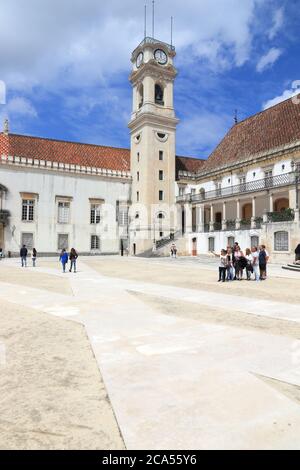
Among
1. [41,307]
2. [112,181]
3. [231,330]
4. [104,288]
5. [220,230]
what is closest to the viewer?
[231,330]

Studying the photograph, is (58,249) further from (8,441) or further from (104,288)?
(8,441)

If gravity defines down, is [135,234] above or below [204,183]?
below

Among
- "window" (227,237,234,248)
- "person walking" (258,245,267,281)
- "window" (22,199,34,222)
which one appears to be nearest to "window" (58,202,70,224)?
"window" (22,199,34,222)

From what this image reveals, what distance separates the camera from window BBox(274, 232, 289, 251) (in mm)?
25153

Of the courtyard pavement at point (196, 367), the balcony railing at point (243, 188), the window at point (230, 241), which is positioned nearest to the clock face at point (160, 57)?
the balcony railing at point (243, 188)

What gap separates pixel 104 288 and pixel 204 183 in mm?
33490

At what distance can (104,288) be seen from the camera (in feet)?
39.1

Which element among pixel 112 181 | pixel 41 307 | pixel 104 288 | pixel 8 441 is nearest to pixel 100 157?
pixel 112 181

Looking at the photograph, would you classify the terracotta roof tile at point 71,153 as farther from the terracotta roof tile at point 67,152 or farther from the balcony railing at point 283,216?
the balcony railing at point 283,216

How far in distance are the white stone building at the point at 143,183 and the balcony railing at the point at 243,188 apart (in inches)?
5.5

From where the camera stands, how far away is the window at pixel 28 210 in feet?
125

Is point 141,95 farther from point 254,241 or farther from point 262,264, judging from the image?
point 262,264

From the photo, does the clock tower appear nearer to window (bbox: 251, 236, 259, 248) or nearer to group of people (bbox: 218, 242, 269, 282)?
window (bbox: 251, 236, 259, 248)

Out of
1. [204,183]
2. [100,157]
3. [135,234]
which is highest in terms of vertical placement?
[100,157]
